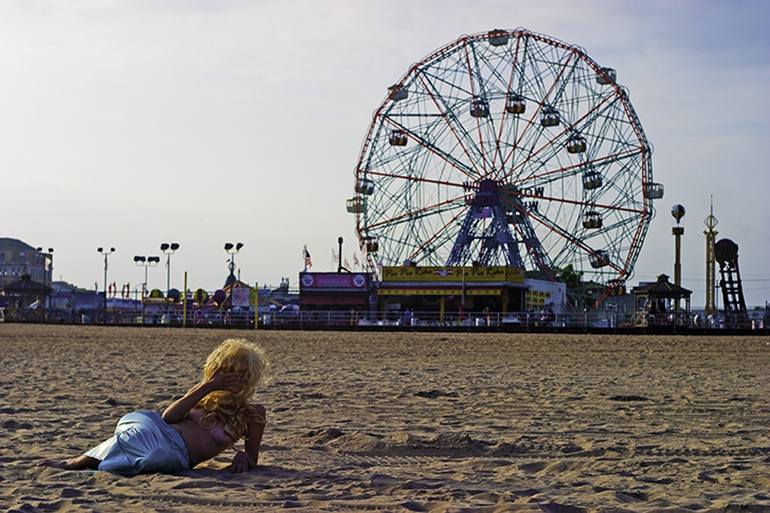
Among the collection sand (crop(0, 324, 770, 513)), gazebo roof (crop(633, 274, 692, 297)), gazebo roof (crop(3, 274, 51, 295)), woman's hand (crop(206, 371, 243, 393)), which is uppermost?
gazebo roof (crop(3, 274, 51, 295))

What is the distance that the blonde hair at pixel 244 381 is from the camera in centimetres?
611

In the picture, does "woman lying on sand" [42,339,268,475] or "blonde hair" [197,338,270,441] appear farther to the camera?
"blonde hair" [197,338,270,441]

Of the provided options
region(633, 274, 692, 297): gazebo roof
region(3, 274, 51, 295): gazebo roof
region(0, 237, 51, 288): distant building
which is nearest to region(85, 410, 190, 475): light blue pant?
region(633, 274, 692, 297): gazebo roof

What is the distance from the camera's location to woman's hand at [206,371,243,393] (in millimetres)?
6113

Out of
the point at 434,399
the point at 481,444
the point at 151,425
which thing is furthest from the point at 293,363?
the point at 151,425

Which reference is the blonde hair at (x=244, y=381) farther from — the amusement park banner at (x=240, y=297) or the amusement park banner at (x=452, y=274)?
the amusement park banner at (x=240, y=297)

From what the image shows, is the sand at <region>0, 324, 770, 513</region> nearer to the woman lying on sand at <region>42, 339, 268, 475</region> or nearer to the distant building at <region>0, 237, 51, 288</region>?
the woman lying on sand at <region>42, 339, 268, 475</region>

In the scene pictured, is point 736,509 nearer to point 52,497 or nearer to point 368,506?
point 368,506

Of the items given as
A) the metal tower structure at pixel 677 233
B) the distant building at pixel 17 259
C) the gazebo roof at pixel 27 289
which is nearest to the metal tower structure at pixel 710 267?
the metal tower structure at pixel 677 233

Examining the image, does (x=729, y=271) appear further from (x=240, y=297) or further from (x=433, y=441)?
(x=433, y=441)

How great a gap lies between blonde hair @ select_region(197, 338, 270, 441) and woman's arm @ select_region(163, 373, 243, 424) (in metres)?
0.03

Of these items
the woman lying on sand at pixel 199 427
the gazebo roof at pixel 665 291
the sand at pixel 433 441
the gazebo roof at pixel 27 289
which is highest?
the gazebo roof at pixel 27 289

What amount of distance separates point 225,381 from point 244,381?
0.10 metres

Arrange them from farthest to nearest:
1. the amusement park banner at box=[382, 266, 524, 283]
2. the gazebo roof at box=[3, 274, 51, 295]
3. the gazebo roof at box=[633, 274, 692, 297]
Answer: the gazebo roof at box=[3, 274, 51, 295], the amusement park banner at box=[382, 266, 524, 283], the gazebo roof at box=[633, 274, 692, 297]
